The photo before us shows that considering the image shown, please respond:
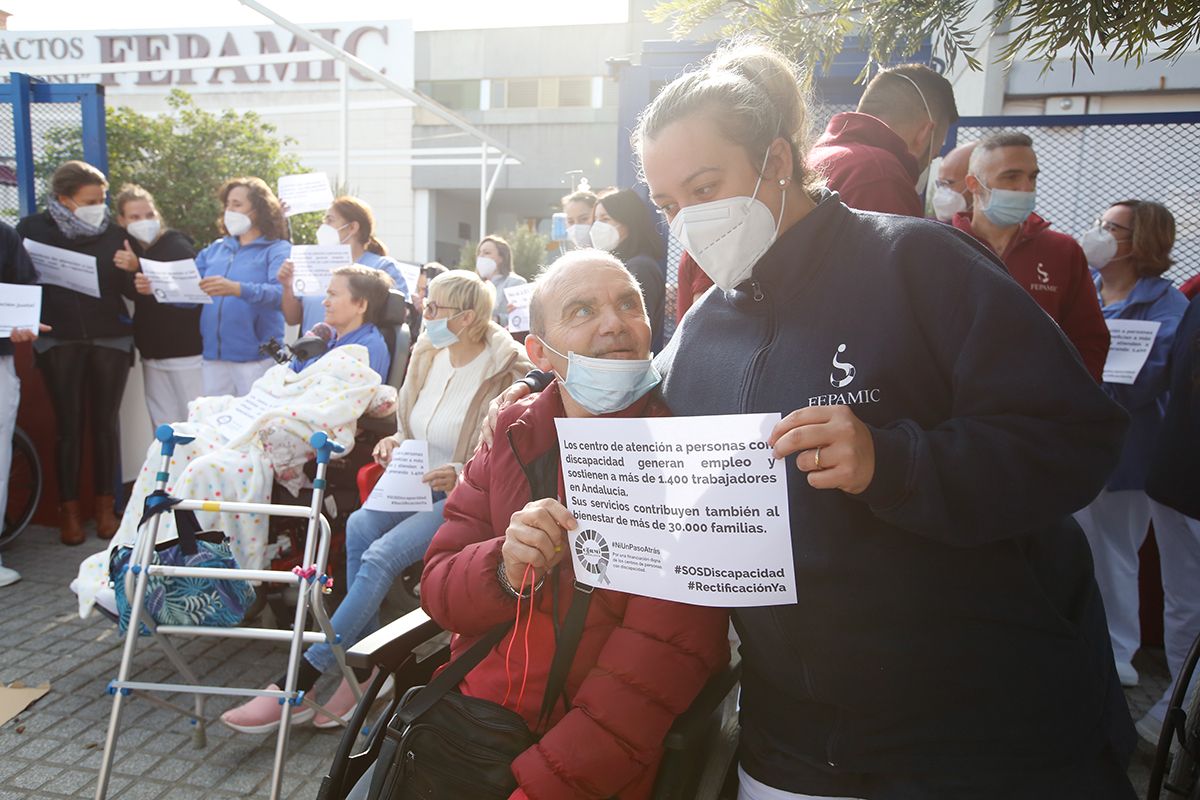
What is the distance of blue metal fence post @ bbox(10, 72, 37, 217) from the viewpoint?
244 inches

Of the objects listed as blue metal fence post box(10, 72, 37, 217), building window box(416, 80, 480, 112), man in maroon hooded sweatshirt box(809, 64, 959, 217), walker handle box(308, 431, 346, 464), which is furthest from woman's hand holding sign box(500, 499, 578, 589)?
building window box(416, 80, 480, 112)

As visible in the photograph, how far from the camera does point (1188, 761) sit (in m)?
2.26

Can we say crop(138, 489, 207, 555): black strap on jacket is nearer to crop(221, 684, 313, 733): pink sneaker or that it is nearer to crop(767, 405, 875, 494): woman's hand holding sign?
crop(221, 684, 313, 733): pink sneaker

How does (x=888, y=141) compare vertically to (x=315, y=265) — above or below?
above

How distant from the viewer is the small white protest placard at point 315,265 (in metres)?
5.65

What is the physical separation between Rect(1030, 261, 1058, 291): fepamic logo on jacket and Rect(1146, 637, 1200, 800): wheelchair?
1.44 metres

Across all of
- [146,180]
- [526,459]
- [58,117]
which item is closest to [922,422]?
[526,459]

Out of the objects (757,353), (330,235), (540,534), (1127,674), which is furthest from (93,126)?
(1127,674)

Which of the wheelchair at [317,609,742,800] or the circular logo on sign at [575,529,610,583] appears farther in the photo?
the wheelchair at [317,609,742,800]

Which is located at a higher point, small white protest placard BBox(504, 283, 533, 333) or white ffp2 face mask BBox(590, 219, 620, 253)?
white ffp2 face mask BBox(590, 219, 620, 253)

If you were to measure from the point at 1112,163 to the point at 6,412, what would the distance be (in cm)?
671

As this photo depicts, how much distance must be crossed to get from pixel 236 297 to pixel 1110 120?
559cm

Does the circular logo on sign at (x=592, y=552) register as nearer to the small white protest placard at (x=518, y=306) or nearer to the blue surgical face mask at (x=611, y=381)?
the blue surgical face mask at (x=611, y=381)

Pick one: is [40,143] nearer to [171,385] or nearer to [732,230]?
[171,385]
